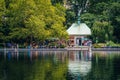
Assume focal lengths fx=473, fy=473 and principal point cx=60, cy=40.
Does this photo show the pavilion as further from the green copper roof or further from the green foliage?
the green foliage

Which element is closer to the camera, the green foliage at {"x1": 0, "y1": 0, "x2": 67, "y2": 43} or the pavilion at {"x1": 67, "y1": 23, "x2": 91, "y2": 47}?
the green foliage at {"x1": 0, "y1": 0, "x2": 67, "y2": 43}

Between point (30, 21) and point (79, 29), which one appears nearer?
point (30, 21)

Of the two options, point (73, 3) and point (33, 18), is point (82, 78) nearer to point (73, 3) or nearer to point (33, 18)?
point (33, 18)

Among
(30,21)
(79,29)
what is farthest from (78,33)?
(30,21)

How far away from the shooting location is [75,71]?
126 feet

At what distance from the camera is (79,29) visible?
87.4 meters

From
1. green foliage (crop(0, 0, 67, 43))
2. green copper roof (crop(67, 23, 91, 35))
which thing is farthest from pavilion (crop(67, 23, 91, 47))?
green foliage (crop(0, 0, 67, 43))

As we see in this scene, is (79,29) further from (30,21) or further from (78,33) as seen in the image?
(30,21)

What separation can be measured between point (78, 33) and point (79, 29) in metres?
0.76

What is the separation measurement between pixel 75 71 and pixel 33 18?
39.5 metres

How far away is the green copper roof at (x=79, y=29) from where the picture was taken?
282 ft

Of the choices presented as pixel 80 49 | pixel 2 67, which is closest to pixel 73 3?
pixel 80 49

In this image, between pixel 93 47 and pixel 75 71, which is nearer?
pixel 75 71

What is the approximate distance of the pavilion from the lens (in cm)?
8600
